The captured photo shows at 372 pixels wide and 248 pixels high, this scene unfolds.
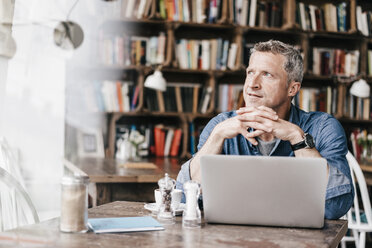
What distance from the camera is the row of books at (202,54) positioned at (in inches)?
161

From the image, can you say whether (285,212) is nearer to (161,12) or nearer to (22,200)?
Answer: (22,200)

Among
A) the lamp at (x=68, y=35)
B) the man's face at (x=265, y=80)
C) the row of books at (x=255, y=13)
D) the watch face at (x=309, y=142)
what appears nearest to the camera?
the watch face at (x=309, y=142)

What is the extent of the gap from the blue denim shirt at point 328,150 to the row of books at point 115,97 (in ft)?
6.93

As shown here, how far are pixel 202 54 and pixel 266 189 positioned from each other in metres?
2.99

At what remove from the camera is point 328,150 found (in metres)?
1.69

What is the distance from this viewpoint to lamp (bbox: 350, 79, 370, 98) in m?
4.07

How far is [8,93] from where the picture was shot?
350 centimetres

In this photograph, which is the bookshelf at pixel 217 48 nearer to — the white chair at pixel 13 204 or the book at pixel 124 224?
the white chair at pixel 13 204

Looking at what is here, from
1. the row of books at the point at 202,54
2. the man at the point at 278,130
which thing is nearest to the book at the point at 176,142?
the row of books at the point at 202,54

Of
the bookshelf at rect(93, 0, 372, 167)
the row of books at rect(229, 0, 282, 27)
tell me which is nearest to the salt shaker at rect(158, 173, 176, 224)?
the bookshelf at rect(93, 0, 372, 167)

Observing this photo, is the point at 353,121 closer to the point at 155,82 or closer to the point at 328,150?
the point at 155,82

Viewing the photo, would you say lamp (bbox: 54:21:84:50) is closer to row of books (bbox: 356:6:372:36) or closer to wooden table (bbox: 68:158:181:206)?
wooden table (bbox: 68:158:181:206)

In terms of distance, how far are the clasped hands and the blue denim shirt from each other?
145 mm

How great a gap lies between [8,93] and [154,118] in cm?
134
